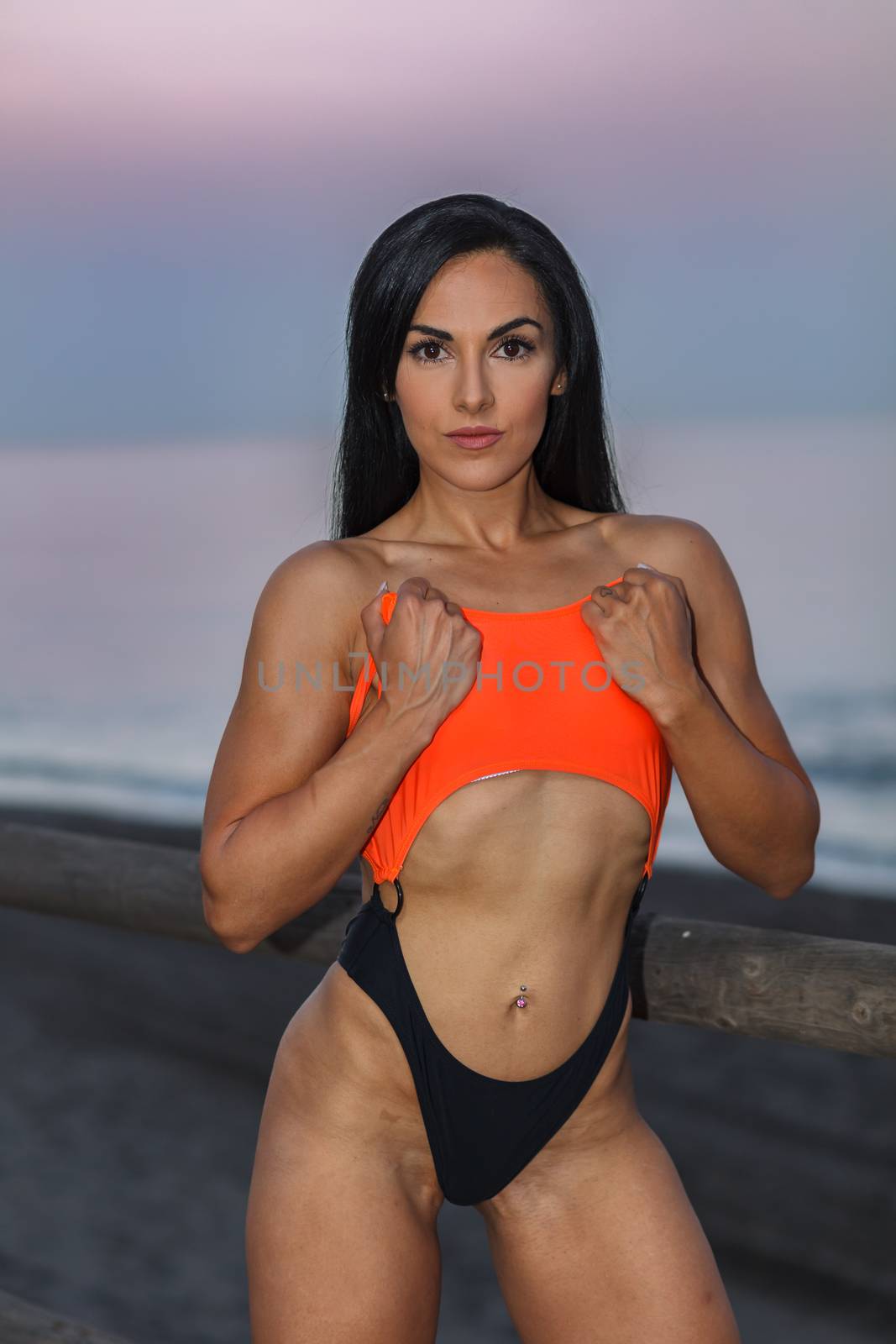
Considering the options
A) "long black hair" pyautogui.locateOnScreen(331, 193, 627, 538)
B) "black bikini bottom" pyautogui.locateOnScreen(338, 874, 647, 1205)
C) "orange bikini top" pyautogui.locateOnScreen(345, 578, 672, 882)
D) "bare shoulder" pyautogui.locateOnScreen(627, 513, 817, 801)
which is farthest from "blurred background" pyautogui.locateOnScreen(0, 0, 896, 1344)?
"black bikini bottom" pyautogui.locateOnScreen(338, 874, 647, 1205)

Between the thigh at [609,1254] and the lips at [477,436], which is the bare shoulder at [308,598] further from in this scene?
the thigh at [609,1254]

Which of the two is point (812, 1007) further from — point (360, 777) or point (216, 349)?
point (216, 349)

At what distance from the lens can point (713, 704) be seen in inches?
74.8

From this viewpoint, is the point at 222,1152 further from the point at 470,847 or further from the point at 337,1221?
the point at 470,847

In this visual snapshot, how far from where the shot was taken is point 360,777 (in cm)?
182

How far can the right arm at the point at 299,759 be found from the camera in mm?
1832

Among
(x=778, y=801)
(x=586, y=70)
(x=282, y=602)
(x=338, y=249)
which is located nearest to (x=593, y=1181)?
(x=778, y=801)

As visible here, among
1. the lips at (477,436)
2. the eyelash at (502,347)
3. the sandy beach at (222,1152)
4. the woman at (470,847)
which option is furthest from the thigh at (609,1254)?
the sandy beach at (222,1152)

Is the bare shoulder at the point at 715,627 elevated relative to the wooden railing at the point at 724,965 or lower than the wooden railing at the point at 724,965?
elevated

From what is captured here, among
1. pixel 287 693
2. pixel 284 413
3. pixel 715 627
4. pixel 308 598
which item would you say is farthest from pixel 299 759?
pixel 284 413

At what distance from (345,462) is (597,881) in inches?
30.2

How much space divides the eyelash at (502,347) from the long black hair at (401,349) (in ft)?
0.08

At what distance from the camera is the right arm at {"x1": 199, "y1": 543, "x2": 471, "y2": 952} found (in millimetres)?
1832

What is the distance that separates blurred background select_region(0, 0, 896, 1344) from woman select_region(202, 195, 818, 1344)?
1.32 feet
